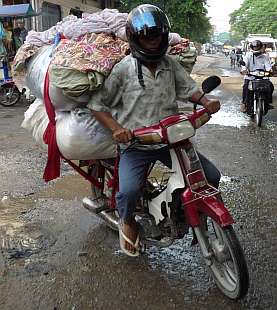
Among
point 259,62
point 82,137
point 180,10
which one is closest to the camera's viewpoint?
point 82,137

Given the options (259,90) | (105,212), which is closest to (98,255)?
(105,212)

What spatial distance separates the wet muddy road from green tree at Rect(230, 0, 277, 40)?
5883 centimetres

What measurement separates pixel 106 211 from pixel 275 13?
6328 cm

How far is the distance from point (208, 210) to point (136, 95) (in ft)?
2.82

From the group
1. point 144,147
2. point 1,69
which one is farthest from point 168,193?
point 1,69

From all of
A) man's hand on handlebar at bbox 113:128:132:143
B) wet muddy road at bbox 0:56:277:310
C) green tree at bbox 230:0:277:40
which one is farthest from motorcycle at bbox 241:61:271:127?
green tree at bbox 230:0:277:40

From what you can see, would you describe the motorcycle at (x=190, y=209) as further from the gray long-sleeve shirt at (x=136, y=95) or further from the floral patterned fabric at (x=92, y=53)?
the floral patterned fabric at (x=92, y=53)

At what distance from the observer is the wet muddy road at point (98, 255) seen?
307cm

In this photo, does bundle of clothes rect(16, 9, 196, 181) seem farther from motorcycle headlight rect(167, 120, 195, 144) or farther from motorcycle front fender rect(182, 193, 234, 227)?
motorcycle front fender rect(182, 193, 234, 227)

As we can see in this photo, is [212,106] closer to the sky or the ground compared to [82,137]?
closer to the sky

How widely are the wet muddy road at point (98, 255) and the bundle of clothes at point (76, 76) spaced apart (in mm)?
687

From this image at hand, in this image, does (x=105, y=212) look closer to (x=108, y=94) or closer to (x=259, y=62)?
(x=108, y=94)

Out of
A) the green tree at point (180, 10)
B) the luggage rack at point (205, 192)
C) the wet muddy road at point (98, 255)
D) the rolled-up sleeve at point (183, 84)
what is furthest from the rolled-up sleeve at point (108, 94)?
the green tree at point (180, 10)

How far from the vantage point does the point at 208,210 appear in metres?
2.84
